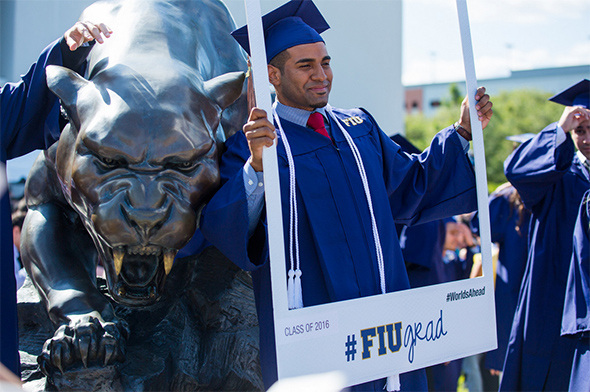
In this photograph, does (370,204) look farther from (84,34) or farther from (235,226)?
(84,34)

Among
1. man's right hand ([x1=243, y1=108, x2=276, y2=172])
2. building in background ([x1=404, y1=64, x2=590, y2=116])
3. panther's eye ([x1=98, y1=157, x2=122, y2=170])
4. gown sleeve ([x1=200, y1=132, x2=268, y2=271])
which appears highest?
building in background ([x1=404, y1=64, x2=590, y2=116])

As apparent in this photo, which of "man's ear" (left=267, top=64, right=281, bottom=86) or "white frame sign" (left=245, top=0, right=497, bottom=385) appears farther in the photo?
"man's ear" (left=267, top=64, right=281, bottom=86)

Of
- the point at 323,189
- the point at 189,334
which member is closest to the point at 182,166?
the point at 323,189

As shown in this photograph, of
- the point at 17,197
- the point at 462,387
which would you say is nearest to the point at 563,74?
the point at 462,387

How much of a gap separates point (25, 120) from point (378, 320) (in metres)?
1.71

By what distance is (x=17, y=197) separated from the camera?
460cm

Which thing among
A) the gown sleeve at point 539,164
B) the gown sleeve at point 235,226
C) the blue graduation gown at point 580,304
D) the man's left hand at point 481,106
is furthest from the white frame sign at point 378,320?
the gown sleeve at point 539,164

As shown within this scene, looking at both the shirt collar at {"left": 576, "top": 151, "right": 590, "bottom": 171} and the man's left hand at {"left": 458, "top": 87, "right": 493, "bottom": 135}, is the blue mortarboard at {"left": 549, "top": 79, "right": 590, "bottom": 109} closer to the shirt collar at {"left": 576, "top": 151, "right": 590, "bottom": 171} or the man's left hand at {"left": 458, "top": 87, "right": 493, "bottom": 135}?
the shirt collar at {"left": 576, "top": 151, "right": 590, "bottom": 171}

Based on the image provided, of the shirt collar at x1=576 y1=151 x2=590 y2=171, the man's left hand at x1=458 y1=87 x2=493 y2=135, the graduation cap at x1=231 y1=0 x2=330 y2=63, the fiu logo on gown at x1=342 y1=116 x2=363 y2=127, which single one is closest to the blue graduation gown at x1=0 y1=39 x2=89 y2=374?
the graduation cap at x1=231 y1=0 x2=330 y2=63

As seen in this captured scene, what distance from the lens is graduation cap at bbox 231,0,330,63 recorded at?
7.49 ft

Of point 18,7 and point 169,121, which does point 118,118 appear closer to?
point 169,121

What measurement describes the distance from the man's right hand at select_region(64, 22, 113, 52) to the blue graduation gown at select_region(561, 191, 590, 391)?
2878mm

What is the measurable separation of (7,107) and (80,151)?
2.10ft

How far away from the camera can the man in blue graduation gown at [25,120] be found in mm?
2295
